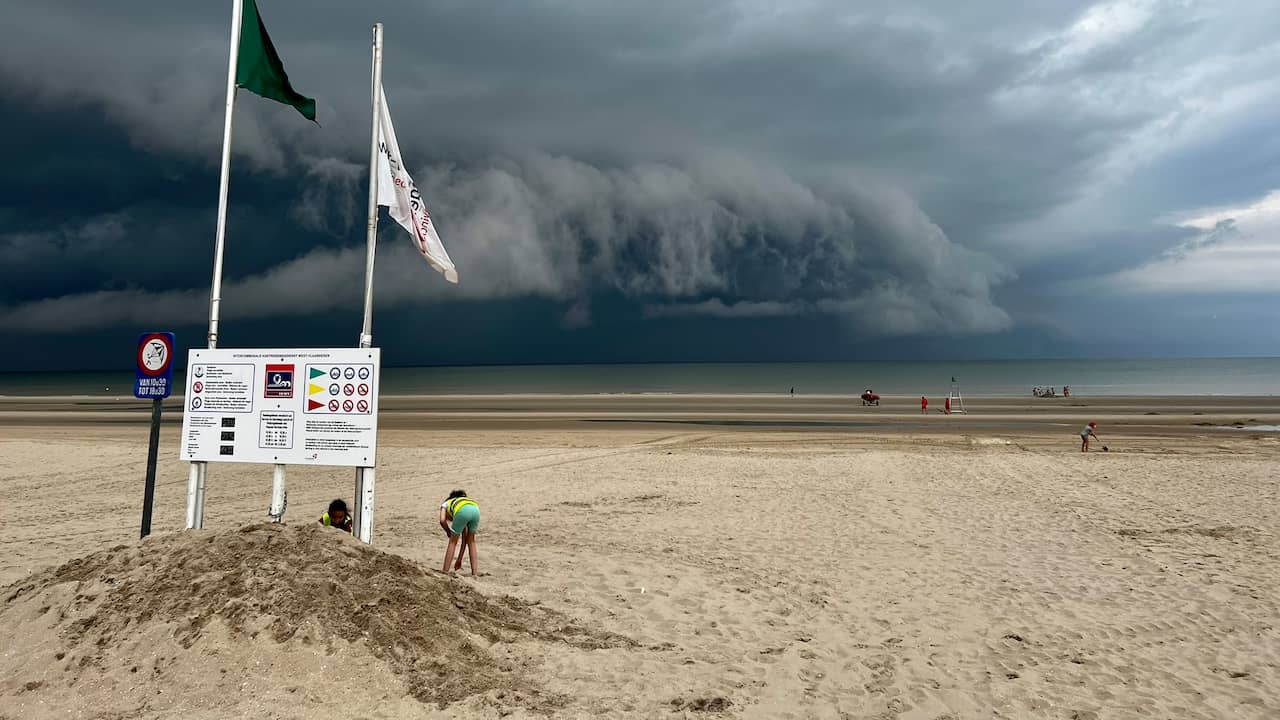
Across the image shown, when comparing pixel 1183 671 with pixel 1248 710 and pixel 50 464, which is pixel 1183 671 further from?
pixel 50 464

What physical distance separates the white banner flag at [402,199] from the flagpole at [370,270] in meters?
0.08

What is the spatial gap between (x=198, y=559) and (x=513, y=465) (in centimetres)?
1525

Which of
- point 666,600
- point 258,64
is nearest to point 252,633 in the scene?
point 666,600

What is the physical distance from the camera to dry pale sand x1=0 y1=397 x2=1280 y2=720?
6.32 meters

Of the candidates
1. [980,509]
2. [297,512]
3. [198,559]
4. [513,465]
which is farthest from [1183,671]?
[513,465]

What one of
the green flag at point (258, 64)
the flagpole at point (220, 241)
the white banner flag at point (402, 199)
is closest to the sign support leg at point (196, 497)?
the flagpole at point (220, 241)

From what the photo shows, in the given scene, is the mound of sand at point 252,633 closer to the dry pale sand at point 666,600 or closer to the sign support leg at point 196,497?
the dry pale sand at point 666,600

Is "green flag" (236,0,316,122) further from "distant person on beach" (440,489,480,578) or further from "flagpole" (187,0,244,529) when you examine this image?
"distant person on beach" (440,489,480,578)

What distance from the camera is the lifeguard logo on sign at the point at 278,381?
28.6 feet

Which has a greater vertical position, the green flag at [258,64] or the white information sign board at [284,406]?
the green flag at [258,64]

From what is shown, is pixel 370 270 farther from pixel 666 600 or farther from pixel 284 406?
pixel 666 600

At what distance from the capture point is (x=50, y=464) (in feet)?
71.3

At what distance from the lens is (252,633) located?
21.3 ft

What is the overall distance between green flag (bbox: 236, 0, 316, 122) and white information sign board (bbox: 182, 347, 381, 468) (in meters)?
3.64
